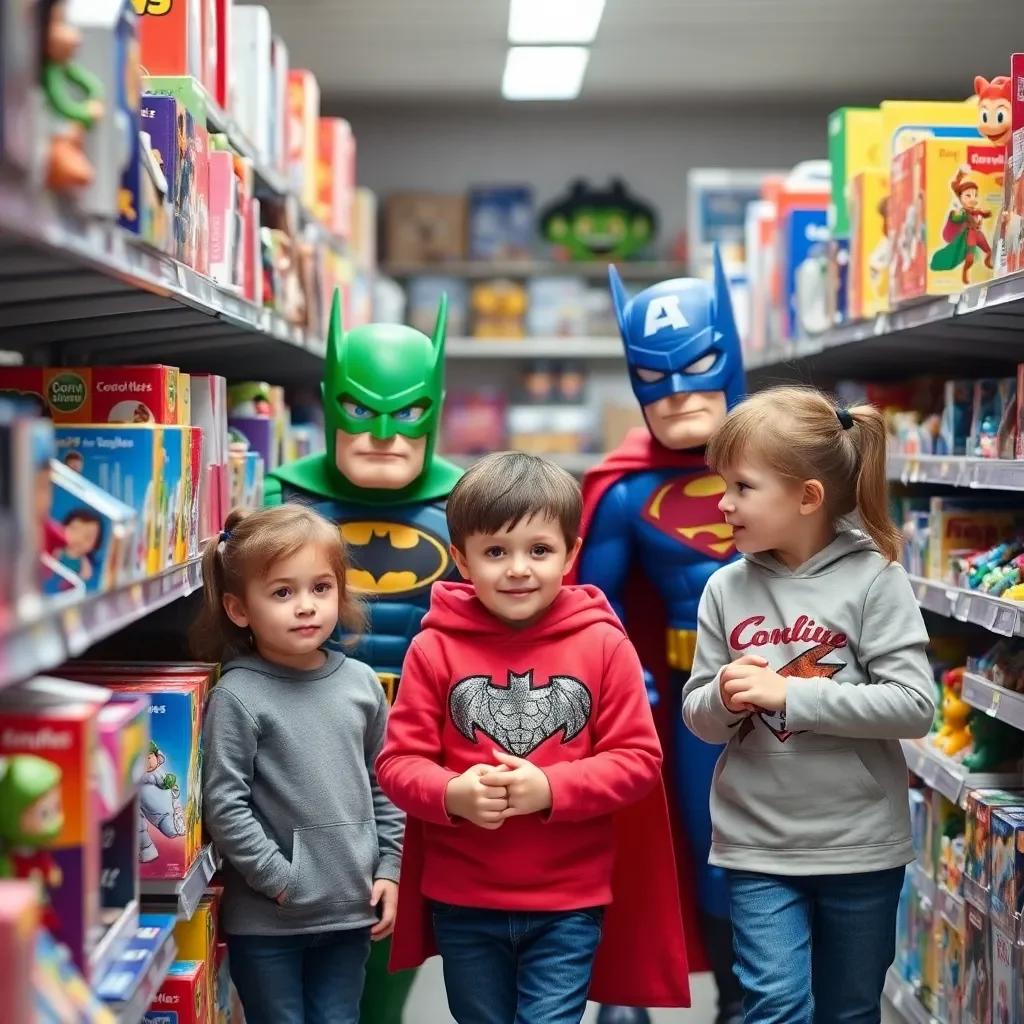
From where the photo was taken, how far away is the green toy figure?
1.50 meters

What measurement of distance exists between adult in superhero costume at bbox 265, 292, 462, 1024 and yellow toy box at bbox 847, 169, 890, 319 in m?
1.23

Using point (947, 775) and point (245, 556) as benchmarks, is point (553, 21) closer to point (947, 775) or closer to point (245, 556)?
point (947, 775)

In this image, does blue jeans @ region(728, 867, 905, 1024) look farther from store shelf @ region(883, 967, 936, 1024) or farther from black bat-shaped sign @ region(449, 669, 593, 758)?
store shelf @ region(883, 967, 936, 1024)

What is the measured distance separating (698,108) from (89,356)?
5.74 m

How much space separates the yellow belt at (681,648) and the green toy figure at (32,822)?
1889 mm

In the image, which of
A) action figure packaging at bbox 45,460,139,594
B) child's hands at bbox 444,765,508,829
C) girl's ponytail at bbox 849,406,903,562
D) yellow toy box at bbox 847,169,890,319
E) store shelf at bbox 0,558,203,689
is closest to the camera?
store shelf at bbox 0,558,203,689

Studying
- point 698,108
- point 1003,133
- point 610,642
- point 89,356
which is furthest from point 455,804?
point 698,108

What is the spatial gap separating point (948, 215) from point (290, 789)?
1.93 m

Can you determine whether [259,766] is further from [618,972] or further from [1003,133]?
Result: [1003,133]

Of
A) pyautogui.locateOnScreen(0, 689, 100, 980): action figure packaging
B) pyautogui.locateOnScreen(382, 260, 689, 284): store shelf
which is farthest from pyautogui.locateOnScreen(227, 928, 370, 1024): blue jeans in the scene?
pyautogui.locateOnScreen(382, 260, 689, 284): store shelf

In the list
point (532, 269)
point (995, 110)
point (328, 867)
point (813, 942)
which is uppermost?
point (532, 269)

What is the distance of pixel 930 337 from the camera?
138 inches

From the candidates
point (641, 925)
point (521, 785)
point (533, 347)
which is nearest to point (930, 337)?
point (641, 925)

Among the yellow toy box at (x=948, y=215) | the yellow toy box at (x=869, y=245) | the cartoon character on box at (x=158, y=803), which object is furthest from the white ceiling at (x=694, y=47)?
the cartoon character on box at (x=158, y=803)
